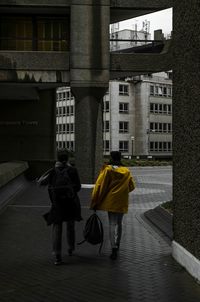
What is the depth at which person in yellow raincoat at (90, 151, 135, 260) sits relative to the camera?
8.66m

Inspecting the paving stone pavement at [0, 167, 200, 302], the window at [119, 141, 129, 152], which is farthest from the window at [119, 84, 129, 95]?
the paving stone pavement at [0, 167, 200, 302]

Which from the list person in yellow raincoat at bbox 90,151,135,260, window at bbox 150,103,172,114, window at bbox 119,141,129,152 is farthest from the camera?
window at bbox 150,103,172,114

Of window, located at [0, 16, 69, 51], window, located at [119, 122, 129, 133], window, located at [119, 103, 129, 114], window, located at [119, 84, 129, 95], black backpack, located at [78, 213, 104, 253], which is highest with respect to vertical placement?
window, located at [119, 84, 129, 95]

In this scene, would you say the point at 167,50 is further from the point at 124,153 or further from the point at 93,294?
the point at 124,153

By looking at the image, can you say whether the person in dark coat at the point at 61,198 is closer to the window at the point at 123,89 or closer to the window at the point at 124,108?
the window at the point at 124,108

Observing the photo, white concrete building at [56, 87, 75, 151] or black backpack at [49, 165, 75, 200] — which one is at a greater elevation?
white concrete building at [56, 87, 75, 151]

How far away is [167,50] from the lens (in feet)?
86.5

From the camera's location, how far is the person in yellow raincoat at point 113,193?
28.4 feet

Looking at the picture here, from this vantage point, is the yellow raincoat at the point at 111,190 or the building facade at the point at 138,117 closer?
the yellow raincoat at the point at 111,190

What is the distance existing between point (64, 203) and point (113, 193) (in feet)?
2.76

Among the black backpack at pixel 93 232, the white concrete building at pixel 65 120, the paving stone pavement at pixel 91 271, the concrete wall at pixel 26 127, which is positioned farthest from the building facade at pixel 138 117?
the black backpack at pixel 93 232

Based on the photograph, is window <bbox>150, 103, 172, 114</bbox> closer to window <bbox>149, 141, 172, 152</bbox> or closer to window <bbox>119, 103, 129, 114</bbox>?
window <bbox>119, 103, 129, 114</bbox>

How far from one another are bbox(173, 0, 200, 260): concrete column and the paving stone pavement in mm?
603

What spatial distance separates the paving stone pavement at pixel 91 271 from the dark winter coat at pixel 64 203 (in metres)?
0.74
